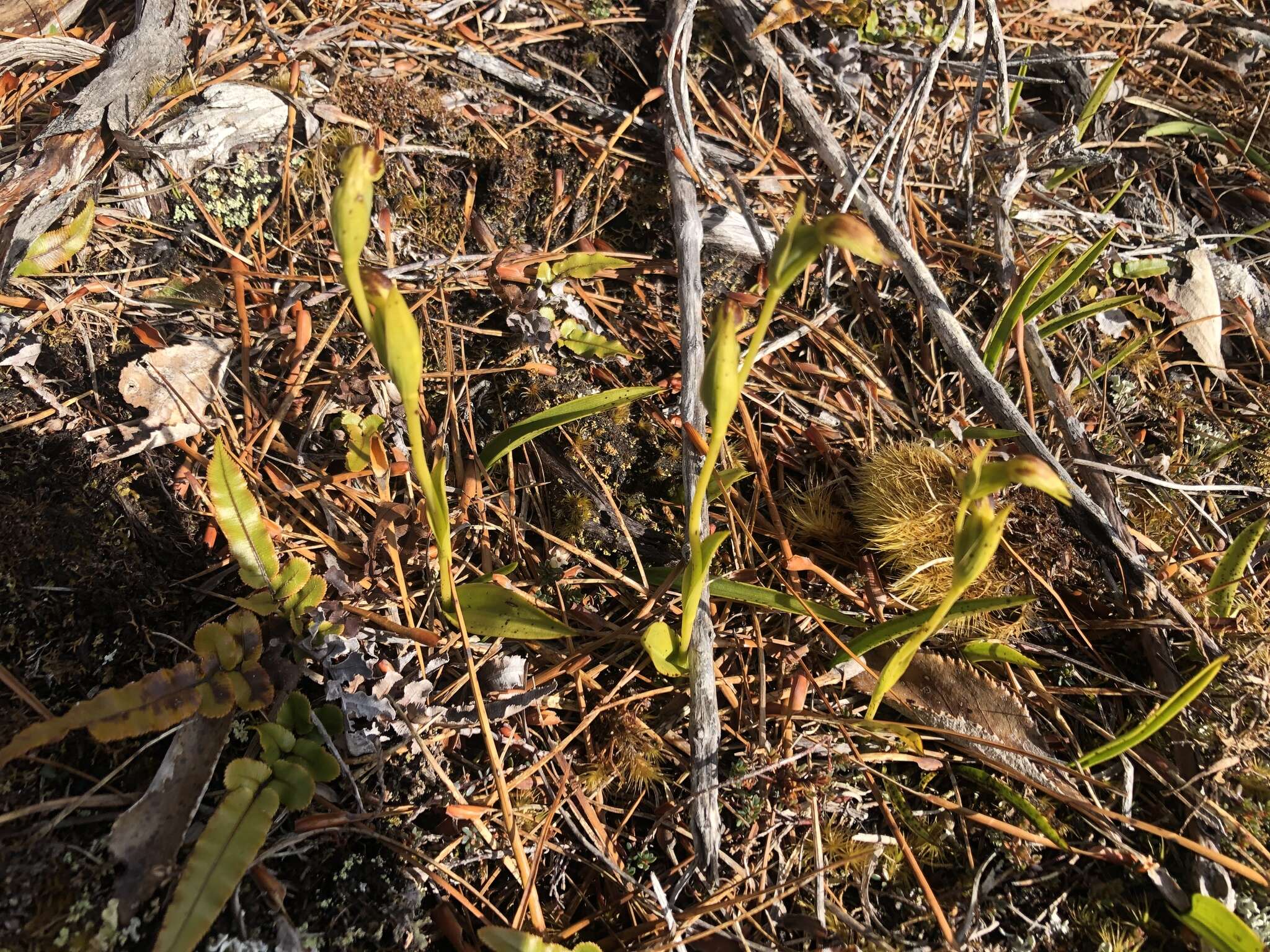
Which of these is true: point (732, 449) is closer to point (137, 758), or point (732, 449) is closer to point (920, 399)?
point (920, 399)

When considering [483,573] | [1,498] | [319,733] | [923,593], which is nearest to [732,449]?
[923,593]

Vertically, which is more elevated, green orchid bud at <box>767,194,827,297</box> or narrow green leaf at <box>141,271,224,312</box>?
green orchid bud at <box>767,194,827,297</box>

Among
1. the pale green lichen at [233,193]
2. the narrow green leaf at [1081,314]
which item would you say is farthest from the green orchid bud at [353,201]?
the narrow green leaf at [1081,314]

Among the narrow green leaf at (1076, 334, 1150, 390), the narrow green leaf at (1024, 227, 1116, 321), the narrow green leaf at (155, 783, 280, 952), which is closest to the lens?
the narrow green leaf at (155, 783, 280, 952)

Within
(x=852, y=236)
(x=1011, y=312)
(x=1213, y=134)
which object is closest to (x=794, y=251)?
(x=852, y=236)

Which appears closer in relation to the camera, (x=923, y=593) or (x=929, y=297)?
(x=923, y=593)

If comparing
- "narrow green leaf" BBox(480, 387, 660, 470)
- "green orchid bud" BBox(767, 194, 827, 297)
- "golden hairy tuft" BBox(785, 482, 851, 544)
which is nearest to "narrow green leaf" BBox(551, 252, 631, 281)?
"narrow green leaf" BBox(480, 387, 660, 470)

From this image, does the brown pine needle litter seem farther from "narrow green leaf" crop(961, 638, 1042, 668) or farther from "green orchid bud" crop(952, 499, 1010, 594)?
"green orchid bud" crop(952, 499, 1010, 594)
